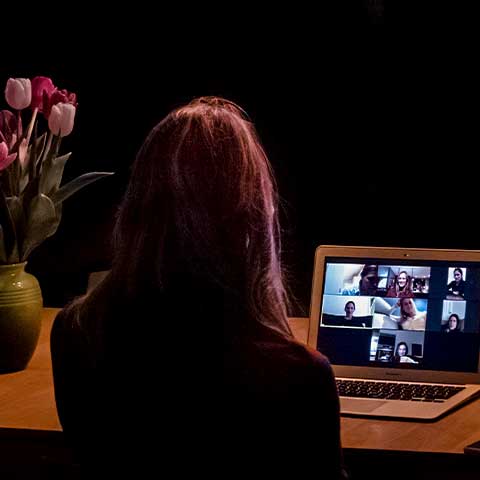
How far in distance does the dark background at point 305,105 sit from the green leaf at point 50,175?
138 centimetres

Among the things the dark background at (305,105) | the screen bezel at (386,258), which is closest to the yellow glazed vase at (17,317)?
the screen bezel at (386,258)

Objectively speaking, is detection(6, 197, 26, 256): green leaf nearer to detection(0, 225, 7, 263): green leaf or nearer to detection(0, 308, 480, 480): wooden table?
detection(0, 225, 7, 263): green leaf

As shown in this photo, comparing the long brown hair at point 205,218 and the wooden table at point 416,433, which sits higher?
the long brown hair at point 205,218

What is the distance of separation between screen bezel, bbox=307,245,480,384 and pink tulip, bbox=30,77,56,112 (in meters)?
0.66

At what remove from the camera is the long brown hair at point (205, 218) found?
1257 millimetres

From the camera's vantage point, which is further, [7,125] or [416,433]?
[7,125]

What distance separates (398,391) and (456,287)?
0.82 ft

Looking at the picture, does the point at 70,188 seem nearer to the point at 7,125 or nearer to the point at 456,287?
the point at 7,125

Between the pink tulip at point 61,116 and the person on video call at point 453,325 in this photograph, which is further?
the pink tulip at point 61,116

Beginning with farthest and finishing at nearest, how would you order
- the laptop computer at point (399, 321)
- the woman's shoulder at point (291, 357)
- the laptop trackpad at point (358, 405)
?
the laptop computer at point (399, 321) → the laptop trackpad at point (358, 405) → the woman's shoulder at point (291, 357)

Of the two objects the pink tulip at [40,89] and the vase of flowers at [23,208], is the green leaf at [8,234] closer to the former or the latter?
the vase of flowers at [23,208]

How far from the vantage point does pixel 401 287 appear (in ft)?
6.44

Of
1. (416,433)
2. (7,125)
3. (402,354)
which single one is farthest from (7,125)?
(416,433)

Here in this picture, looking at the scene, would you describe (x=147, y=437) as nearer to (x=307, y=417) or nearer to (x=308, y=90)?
(x=307, y=417)
